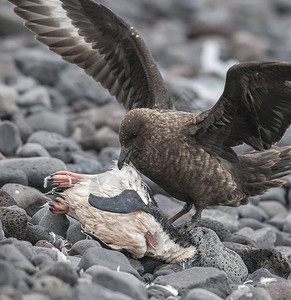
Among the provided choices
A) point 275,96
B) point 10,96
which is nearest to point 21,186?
point 275,96

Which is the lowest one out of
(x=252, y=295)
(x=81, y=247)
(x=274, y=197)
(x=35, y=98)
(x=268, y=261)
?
(x=274, y=197)

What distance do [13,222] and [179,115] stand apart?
6.52 ft

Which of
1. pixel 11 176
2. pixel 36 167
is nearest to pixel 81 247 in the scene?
pixel 11 176

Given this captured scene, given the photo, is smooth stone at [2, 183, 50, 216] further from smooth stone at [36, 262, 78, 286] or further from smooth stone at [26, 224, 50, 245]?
smooth stone at [36, 262, 78, 286]

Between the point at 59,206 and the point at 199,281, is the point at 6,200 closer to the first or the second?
the point at 59,206

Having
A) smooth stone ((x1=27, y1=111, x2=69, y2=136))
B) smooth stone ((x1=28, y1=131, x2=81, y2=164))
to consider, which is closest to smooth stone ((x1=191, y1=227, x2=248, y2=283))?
smooth stone ((x1=28, y1=131, x2=81, y2=164))

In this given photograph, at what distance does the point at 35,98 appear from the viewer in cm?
969

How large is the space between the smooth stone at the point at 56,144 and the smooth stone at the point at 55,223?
222 cm

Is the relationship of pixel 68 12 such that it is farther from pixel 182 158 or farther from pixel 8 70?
pixel 8 70

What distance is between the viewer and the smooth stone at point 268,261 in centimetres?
544

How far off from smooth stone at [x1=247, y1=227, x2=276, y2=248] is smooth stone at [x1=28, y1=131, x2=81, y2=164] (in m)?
2.22

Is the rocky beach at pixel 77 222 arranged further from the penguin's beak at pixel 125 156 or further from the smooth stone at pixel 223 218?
the penguin's beak at pixel 125 156

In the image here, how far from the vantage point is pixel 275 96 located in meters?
5.87

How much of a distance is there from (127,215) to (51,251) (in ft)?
2.26
